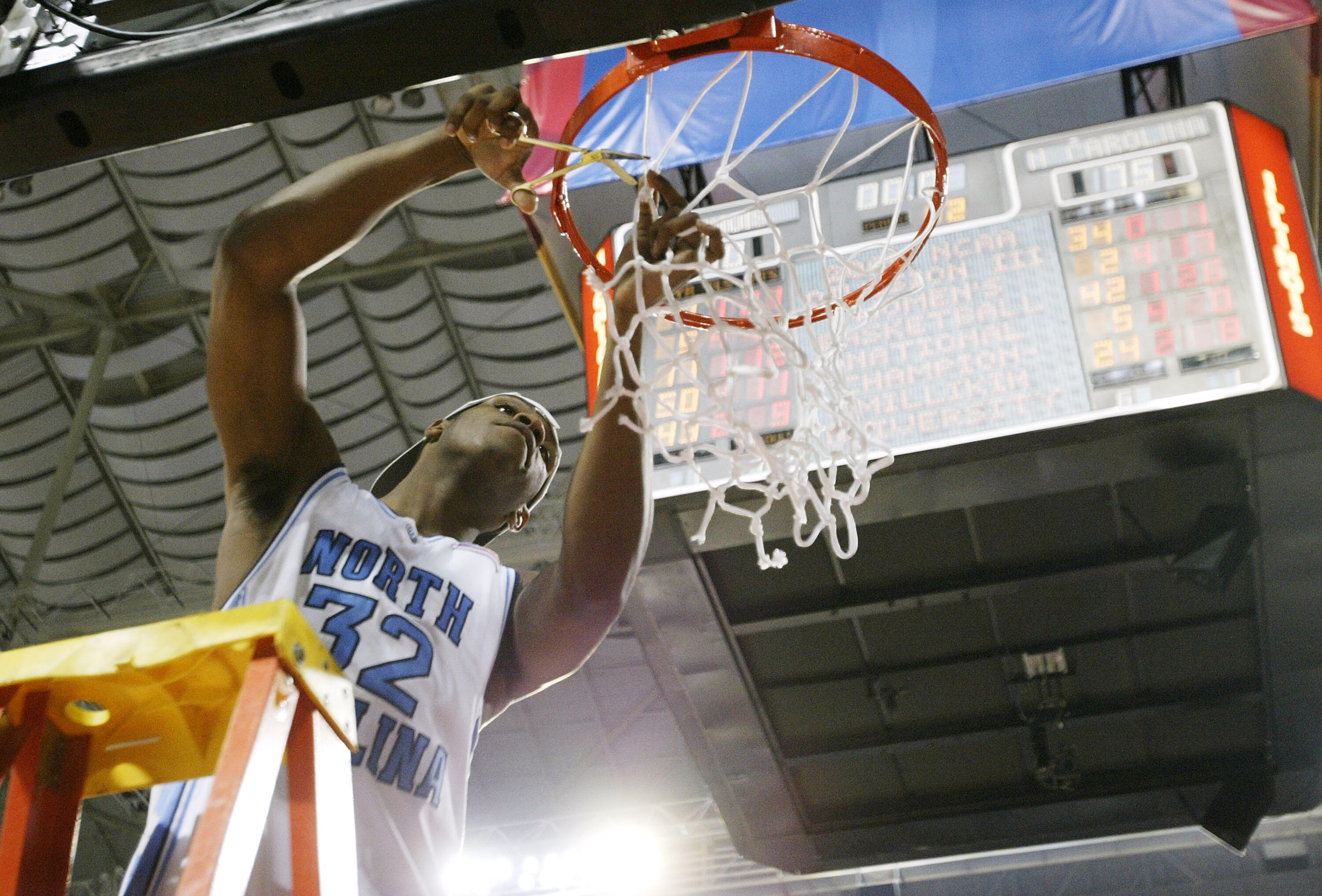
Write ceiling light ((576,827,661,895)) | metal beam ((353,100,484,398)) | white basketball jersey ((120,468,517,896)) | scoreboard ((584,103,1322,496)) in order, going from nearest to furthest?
white basketball jersey ((120,468,517,896)), scoreboard ((584,103,1322,496)), metal beam ((353,100,484,398)), ceiling light ((576,827,661,895))

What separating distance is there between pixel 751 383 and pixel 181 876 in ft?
13.5

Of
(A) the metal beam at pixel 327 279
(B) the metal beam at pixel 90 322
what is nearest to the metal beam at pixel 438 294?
(A) the metal beam at pixel 327 279

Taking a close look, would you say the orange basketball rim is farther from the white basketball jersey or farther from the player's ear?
the white basketball jersey

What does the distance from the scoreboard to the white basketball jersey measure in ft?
9.56

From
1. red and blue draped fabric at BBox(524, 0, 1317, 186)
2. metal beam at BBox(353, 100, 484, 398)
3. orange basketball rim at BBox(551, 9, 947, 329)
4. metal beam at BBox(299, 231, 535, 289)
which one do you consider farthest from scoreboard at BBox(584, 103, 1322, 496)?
metal beam at BBox(299, 231, 535, 289)

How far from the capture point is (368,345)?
11.9 m

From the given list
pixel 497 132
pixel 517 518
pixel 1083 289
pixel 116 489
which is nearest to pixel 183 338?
pixel 116 489

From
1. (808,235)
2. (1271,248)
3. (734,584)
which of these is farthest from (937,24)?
(734,584)

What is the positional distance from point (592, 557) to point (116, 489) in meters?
11.6

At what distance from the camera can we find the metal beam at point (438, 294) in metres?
10.4

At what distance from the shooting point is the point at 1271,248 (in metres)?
5.13

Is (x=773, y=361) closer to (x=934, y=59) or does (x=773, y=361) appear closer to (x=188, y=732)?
(x=188, y=732)

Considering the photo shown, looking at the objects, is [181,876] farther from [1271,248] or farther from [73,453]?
[73,453]

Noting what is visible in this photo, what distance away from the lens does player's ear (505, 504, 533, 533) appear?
2873mm
